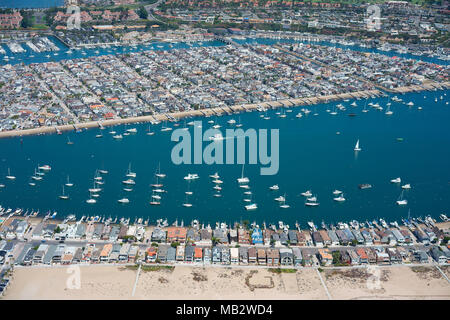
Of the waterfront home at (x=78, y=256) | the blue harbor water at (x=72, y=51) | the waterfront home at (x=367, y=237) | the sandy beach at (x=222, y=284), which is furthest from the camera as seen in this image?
the blue harbor water at (x=72, y=51)

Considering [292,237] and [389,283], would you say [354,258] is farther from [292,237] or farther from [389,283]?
[292,237]

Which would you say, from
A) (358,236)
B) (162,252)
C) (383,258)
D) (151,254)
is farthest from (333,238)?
(151,254)

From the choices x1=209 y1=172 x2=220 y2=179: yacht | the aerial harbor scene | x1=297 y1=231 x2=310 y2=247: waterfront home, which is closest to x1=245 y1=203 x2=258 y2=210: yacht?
the aerial harbor scene

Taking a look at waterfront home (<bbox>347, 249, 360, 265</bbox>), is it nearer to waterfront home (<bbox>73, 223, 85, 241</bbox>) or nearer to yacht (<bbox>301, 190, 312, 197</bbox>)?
yacht (<bbox>301, 190, 312, 197</bbox>)

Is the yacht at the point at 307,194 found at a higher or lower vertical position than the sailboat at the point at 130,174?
lower

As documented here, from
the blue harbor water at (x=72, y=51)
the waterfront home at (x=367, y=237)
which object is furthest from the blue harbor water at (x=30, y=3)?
the waterfront home at (x=367, y=237)

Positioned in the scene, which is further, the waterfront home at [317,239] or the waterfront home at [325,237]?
the waterfront home at [325,237]

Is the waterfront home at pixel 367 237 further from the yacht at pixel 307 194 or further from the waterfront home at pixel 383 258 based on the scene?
the yacht at pixel 307 194
